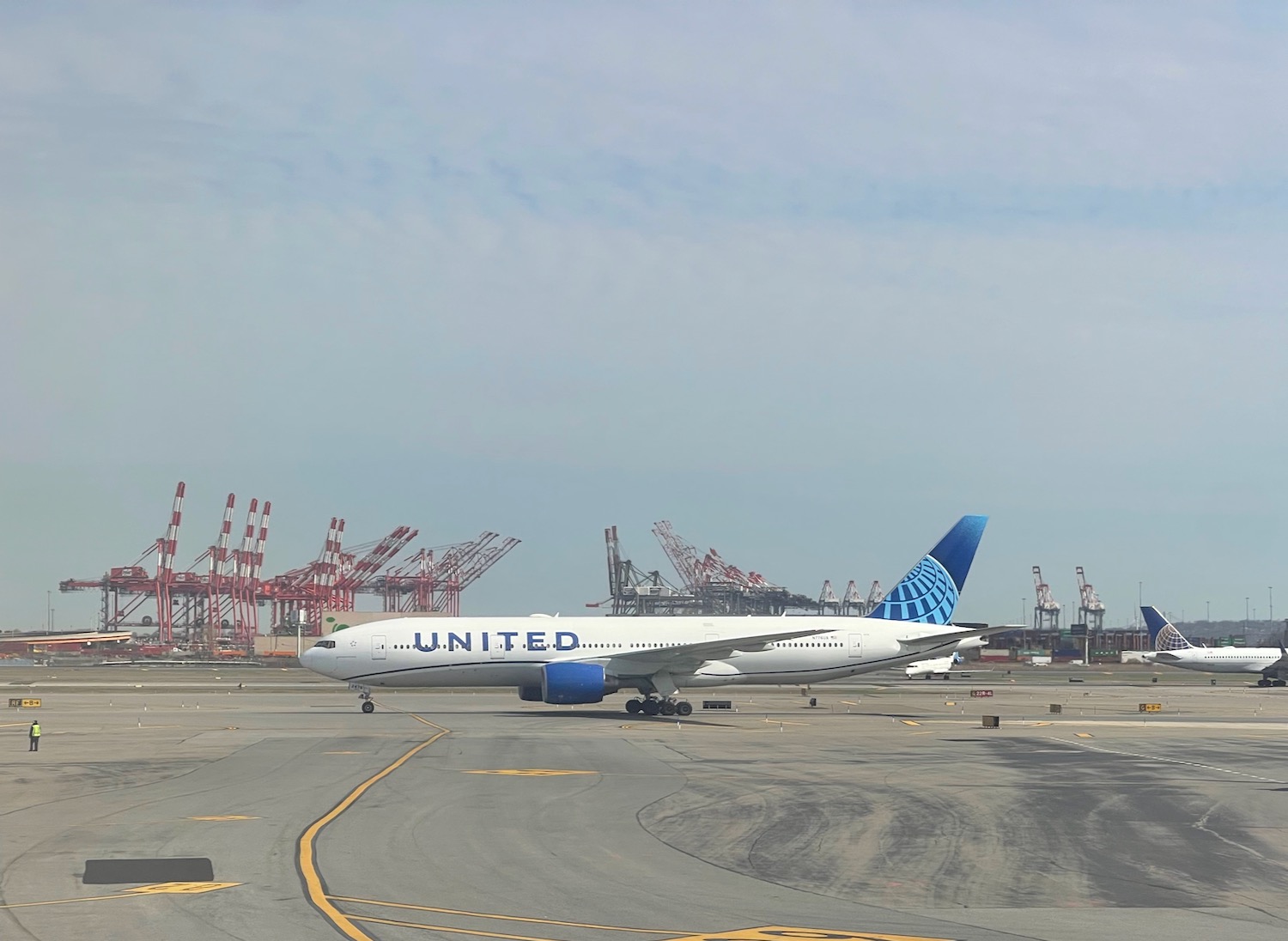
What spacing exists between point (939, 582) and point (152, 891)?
51.6 meters

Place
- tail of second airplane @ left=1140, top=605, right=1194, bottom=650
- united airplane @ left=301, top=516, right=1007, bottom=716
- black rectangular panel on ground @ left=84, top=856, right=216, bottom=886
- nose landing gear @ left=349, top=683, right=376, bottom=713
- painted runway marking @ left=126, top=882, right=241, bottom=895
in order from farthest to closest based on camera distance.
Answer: tail of second airplane @ left=1140, top=605, right=1194, bottom=650
nose landing gear @ left=349, top=683, right=376, bottom=713
united airplane @ left=301, top=516, right=1007, bottom=716
black rectangular panel on ground @ left=84, top=856, right=216, bottom=886
painted runway marking @ left=126, top=882, right=241, bottom=895

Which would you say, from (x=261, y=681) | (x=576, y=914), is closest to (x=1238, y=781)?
(x=576, y=914)

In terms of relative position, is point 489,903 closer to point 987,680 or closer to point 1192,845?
point 1192,845

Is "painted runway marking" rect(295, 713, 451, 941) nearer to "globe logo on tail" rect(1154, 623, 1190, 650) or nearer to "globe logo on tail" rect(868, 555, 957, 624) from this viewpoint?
"globe logo on tail" rect(868, 555, 957, 624)

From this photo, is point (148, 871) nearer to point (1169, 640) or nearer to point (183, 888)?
point (183, 888)

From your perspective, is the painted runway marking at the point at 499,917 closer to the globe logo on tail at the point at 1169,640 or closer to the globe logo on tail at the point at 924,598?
the globe logo on tail at the point at 924,598

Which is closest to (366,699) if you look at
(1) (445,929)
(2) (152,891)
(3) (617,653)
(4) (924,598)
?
(3) (617,653)

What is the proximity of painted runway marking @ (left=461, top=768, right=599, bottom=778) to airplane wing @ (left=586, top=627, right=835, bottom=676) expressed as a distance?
21642mm

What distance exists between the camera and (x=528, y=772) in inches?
1229

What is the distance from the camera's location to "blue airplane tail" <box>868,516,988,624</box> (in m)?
62.1

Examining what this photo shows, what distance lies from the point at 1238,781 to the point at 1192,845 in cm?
1161

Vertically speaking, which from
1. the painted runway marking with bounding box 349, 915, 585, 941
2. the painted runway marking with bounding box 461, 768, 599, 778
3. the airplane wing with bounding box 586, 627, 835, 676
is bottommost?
the painted runway marking with bounding box 461, 768, 599, 778

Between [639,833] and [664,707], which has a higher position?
[639,833]

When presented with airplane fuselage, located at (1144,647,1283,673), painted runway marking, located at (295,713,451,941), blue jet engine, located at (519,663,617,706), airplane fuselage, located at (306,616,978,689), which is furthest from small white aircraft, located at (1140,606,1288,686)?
painted runway marking, located at (295,713,451,941)
